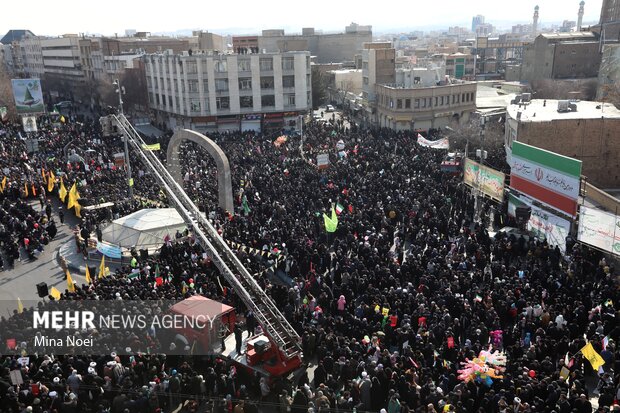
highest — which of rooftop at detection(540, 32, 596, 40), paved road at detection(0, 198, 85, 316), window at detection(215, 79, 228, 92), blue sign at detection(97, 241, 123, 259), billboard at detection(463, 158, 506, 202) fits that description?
rooftop at detection(540, 32, 596, 40)

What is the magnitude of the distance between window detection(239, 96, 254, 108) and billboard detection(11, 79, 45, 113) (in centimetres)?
1753

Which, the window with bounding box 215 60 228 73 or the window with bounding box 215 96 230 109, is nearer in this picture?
the window with bounding box 215 60 228 73

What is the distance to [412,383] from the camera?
11.4 meters

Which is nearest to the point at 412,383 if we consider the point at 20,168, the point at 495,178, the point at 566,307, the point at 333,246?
the point at 566,307

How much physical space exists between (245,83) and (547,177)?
115ft

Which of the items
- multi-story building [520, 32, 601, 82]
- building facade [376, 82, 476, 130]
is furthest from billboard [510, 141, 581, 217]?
multi-story building [520, 32, 601, 82]

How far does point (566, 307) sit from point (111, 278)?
1317cm

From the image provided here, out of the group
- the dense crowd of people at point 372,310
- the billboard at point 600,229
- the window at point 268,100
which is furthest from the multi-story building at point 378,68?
the billboard at point 600,229

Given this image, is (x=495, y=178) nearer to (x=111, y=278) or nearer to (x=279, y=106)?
(x=111, y=278)

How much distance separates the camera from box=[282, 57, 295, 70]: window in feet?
167

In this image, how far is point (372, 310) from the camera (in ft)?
47.2

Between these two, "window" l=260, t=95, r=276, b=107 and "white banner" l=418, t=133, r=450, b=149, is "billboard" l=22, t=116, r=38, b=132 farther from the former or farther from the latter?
"white banner" l=418, t=133, r=450, b=149

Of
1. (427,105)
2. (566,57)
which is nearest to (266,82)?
(427,105)

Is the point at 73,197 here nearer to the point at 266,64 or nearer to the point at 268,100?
the point at 268,100
